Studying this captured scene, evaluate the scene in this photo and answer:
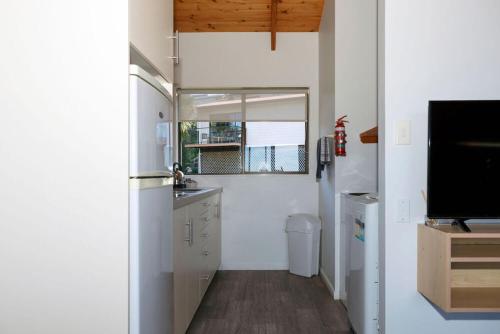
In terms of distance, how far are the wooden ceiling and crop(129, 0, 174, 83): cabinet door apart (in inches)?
80.3

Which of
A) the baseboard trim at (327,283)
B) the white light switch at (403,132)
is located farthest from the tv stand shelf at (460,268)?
the baseboard trim at (327,283)

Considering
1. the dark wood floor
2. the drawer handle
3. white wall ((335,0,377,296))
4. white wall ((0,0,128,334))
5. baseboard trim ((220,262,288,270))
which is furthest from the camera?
baseboard trim ((220,262,288,270))

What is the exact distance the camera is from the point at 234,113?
13.9 feet

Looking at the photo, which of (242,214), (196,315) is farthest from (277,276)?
(196,315)

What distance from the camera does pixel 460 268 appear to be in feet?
5.73

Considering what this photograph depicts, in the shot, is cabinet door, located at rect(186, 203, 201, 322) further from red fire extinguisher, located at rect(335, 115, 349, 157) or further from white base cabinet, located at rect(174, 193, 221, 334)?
red fire extinguisher, located at rect(335, 115, 349, 157)

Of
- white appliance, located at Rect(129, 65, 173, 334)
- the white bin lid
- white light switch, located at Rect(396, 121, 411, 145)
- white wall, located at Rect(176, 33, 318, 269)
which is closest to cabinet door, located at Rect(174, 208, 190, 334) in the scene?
white appliance, located at Rect(129, 65, 173, 334)

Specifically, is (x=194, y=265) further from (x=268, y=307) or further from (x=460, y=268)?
(x=460, y=268)

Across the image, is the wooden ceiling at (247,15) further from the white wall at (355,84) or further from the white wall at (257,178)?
the white wall at (355,84)

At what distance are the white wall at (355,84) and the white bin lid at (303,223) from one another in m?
0.72

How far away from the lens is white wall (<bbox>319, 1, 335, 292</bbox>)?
3.27 metres

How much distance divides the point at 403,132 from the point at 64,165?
157 cm

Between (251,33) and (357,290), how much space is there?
10.5 ft

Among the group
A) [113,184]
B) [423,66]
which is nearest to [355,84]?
[423,66]
